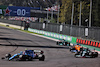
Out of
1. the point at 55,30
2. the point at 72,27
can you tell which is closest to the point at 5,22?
the point at 55,30

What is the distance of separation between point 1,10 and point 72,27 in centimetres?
3416

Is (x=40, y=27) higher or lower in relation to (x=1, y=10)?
lower

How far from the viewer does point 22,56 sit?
64.9 ft

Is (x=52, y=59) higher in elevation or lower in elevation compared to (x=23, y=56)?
lower

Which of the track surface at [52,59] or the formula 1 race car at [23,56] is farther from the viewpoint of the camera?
the formula 1 race car at [23,56]

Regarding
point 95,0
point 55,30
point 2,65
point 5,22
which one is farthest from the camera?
point 5,22

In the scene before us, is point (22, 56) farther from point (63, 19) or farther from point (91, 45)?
point (63, 19)

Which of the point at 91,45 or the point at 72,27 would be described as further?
the point at 72,27

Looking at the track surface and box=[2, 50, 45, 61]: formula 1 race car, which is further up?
box=[2, 50, 45, 61]: formula 1 race car

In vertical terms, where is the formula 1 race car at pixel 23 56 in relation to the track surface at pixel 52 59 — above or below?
above

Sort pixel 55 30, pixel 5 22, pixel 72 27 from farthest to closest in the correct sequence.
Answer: pixel 5 22
pixel 55 30
pixel 72 27

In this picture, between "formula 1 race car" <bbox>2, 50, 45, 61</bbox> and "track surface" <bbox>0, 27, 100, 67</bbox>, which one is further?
"formula 1 race car" <bbox>2, 50, 45, 61</bbox>

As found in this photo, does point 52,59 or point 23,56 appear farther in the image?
point 52,59

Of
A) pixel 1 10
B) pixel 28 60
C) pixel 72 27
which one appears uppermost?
pixel 1 10
